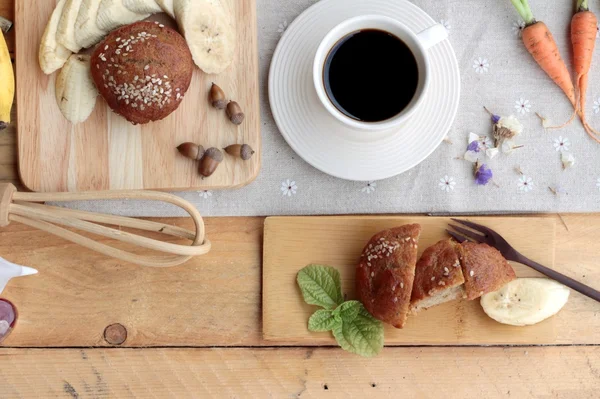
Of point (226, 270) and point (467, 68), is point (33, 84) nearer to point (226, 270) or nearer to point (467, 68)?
point (226, 270)

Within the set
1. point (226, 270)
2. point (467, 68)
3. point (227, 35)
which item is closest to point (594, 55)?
point (467, 68)

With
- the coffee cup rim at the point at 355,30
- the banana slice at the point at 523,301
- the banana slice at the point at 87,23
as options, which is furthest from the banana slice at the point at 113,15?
the banana slice at the point at 523,301

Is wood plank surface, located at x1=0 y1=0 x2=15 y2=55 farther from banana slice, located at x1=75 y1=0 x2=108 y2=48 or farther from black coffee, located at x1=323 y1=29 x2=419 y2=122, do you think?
black coffee, located at x1=323 y1=29 x2=419 y2=122

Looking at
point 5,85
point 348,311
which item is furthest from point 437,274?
point 5,85

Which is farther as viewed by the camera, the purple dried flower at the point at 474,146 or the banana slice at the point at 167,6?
the purple dried flower at the point at 474,146

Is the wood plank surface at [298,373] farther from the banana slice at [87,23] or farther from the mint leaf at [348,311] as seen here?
the banana slice at [87,23]

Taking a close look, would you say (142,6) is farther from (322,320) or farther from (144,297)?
(322,320)

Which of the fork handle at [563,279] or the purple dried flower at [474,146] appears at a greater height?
the purple dried flower at [474,146]

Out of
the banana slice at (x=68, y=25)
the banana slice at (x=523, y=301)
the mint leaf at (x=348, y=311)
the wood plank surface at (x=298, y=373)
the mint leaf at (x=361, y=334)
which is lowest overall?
the wood plank surface at (x=298, y=373)
